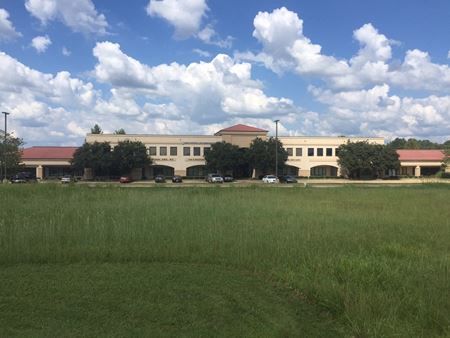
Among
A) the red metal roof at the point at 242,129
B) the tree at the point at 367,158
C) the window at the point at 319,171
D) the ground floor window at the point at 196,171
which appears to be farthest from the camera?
the window at the point at 319,171

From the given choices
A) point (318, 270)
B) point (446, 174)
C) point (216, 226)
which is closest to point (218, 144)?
point (446, 174)

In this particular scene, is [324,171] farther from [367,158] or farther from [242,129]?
[242,129]

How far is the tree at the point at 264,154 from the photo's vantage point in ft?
267

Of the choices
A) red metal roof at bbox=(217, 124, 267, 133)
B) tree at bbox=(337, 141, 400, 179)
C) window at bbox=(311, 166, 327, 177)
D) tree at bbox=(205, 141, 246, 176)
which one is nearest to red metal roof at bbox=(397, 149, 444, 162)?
tree at bbox=(337, 141, 400, 179)

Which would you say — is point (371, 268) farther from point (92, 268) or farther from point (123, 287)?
point (92, 268)

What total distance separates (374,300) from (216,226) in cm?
713

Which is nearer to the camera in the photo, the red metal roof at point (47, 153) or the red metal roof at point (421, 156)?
the red metal roof at point (47, 153)

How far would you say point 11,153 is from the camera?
244ft

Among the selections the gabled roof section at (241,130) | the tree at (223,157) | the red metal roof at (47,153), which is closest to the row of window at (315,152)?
the gabled roof section at (241,130)

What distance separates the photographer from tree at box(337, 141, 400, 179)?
274 feet

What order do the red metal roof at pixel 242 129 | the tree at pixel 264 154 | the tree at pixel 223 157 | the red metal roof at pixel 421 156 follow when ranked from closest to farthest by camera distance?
1. the tree at pixel 223 157
2. the tree at pixel 264 154
3. the red metal roof at pixel 242 129
4. the red metal roof at pixel 421 156

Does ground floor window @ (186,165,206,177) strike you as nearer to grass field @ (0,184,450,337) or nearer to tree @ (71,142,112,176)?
tree @ (71,142,112,176)

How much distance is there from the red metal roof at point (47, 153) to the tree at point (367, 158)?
5254 cm

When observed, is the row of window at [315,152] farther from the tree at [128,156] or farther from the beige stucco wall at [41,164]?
the beige stucco wall at [41,164]
